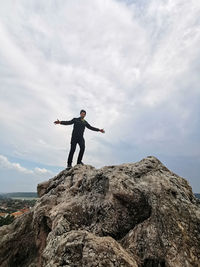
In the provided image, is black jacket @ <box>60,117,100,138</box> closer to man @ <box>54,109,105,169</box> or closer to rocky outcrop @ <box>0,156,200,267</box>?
man @ <box>54,109,105,169</box>

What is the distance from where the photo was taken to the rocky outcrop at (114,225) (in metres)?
5.51

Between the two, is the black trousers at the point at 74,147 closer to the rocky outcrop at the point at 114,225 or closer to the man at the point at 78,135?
the man at the point at 78,135

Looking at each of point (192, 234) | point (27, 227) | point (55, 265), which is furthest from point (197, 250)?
point (27, 227)

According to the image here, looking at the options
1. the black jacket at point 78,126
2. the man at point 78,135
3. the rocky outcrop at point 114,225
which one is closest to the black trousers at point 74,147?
the man at point 78,135

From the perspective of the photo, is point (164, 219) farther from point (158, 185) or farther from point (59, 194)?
point (59, 194)

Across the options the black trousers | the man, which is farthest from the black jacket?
the black trousers

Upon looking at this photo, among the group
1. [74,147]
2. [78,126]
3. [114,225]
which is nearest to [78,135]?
[78,126]

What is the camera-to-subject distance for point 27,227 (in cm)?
1159

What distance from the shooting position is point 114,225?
758cm

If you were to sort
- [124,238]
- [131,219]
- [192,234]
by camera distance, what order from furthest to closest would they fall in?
1. [131,219]
2. [124,238]
3. [192,234]

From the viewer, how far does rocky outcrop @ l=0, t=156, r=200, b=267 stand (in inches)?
217

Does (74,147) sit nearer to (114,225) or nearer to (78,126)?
(78,126)

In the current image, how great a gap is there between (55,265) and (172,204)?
16.0 ft

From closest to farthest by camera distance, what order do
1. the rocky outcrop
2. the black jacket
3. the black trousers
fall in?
the rocky outcrop → the black trousers → the black jacket
